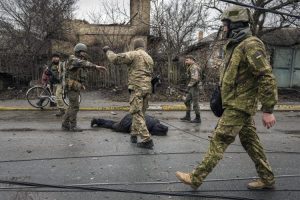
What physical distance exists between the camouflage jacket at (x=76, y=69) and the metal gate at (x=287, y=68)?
12536mm

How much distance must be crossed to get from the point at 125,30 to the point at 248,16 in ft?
49.6

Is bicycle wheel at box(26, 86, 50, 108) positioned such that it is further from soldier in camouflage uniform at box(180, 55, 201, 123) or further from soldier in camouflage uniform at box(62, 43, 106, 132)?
soldier in camouflage uniform at box(180, 55, 201, 123)

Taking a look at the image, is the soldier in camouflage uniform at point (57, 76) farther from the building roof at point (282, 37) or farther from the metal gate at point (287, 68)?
the metal gate at point (287, 68)

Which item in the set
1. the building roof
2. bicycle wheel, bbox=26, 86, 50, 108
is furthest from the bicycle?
the building roof

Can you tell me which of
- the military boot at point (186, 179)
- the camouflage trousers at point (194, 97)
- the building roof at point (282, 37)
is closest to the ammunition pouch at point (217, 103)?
the military boot at point (186, 179)

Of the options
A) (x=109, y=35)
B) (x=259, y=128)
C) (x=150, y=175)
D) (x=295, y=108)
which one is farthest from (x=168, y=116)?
(x=109, y=35)

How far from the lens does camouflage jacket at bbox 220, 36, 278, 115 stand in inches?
184

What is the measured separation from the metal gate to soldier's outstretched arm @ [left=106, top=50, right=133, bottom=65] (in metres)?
13.3

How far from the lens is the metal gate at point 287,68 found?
63.3 ft

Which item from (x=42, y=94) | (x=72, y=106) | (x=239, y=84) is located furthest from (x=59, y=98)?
(x=239, y=84)

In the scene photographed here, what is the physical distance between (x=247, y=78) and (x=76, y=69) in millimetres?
4614

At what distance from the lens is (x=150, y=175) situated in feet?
19.0

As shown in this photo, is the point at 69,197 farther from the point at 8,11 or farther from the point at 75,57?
the point at 8,11

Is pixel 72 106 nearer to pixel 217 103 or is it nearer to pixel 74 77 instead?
pixel 74 77
